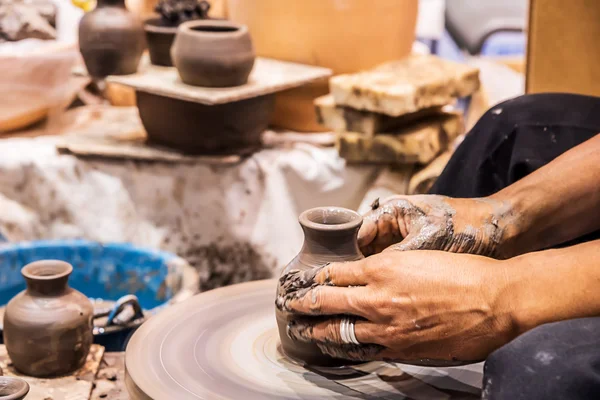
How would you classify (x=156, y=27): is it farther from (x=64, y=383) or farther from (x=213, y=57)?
(x=64, y=383)

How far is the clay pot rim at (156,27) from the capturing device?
2.85 meters

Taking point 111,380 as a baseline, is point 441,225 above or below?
above

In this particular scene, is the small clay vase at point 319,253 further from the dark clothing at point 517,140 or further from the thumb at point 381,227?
the dark clothing at point 517,140

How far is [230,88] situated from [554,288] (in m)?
1.59

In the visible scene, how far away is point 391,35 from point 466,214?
61.5 inches

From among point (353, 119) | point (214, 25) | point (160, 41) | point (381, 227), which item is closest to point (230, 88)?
point (214, 25)

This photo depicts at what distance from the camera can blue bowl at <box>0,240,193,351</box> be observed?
2416mm

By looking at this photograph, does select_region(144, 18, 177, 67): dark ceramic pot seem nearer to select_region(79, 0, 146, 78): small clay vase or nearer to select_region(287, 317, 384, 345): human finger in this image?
select_region(79, 0, 146, 78): small clay vase

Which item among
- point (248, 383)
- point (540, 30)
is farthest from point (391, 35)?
point (248, 383)

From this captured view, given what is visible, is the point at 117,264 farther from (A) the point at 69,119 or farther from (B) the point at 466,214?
(B) the point at 466,214

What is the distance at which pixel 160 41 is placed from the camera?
2.90 metres

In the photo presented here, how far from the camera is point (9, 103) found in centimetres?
290

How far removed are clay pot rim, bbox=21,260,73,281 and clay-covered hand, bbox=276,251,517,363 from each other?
2.50ft

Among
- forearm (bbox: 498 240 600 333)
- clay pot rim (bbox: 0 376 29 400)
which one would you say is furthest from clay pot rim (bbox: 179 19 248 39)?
forearm (bbox: 498 240 600 333)
